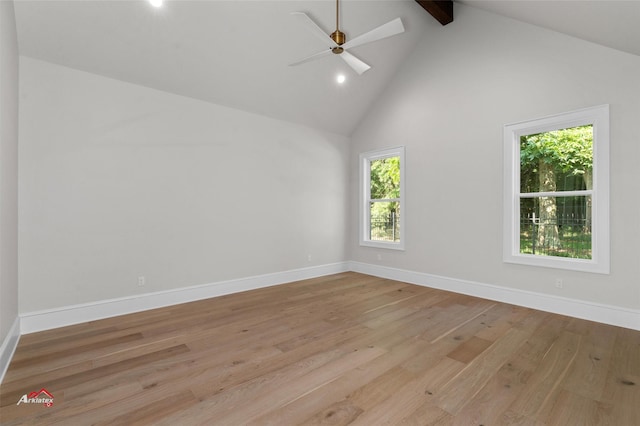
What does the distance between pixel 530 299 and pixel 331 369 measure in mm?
2879

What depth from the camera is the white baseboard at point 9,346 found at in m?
2.20

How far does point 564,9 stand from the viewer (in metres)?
2.73

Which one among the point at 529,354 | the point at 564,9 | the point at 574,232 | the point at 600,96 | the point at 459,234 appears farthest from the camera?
the point at 459,234

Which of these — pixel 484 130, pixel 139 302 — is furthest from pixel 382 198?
pixel 139 302

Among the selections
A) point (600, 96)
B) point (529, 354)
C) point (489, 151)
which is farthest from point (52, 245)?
point (600, 96)

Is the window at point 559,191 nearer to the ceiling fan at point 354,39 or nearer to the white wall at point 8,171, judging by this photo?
the ceiling fan at point 354,39

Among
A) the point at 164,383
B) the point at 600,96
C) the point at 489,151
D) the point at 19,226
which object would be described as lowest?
the point at 164,383

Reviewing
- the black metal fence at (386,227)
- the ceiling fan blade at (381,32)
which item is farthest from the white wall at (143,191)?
the ceiling fan blade at (381,32)

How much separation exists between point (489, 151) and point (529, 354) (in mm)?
2614

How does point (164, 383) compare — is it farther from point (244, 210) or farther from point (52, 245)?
point (244, 210)

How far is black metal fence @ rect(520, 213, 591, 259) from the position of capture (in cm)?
342

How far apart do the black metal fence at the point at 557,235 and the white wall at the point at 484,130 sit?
254 mm

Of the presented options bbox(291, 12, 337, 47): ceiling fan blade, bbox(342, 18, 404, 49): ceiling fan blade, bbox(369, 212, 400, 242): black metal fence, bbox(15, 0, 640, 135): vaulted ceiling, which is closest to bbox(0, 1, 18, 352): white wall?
bbox(15, 0, 640, 135): vaulted ceiling

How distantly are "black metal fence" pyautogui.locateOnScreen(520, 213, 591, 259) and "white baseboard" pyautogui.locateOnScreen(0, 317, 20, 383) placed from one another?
5.25 meters
